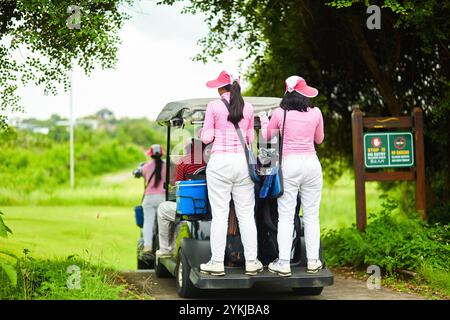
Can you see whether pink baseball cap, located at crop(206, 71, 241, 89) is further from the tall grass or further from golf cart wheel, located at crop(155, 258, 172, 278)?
golf cart wheel, located at crop(155, 258, 172, 278)

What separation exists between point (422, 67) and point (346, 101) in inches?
69.5

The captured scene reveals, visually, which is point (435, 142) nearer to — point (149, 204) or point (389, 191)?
point (389, 191)

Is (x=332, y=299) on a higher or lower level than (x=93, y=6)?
lower

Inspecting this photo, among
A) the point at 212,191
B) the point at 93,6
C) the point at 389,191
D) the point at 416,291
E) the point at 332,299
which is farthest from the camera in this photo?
the point at 389,191

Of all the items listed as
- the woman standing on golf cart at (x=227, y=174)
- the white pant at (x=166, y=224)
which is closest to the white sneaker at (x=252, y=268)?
the woman standing on golf cart at (x=227, y=174)

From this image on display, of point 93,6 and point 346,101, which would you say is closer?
point 93,6

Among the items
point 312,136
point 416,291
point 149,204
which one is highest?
point 312,136

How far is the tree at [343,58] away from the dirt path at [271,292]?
14.0ft

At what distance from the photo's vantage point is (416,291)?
27.2 feet

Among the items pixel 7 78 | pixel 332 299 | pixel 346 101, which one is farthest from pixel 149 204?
pixel 346 101

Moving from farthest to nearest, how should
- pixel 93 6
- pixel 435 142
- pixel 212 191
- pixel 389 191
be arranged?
pixel 389 191, pixel 435 142, pixel 93 6, pixel 212 191

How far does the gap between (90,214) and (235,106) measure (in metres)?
20.4

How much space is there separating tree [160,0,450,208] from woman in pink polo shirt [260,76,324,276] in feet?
17.1

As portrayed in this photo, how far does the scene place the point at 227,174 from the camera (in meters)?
6.86
